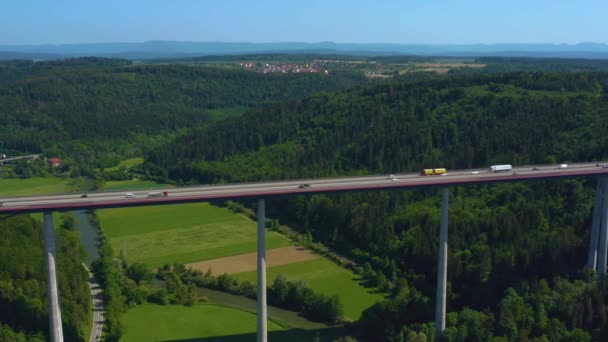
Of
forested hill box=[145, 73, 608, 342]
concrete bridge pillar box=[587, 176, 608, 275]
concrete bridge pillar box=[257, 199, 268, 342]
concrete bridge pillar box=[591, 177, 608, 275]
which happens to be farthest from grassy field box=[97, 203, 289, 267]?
concrete bridge pillar box=[591, 177, 608, 275]

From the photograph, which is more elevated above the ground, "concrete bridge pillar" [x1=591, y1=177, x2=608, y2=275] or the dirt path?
"concrete bridge pillar" [x1=591, y1=177, x2=608, y2=275]

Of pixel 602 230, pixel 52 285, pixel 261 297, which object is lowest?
pixel 261 297

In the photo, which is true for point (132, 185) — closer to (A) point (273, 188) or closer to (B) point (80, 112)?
(A) point (273, 188)

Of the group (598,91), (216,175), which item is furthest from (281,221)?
(598,91)

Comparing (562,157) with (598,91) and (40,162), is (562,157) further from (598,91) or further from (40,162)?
(40,162)

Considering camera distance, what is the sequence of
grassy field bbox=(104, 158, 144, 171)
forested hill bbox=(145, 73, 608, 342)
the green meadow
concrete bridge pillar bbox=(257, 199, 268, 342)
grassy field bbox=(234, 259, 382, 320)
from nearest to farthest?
concrete bridge pillar bbox=(257, 199, 268, 342)
forested hill bbox=(145, 73, 608, 342)
grassy field bbox=(234, 259, 382, 320)
the green meadow
grassy field bbox=(104, 158, 144, 171)

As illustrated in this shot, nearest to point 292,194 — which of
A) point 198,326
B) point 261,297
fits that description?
point 261,297

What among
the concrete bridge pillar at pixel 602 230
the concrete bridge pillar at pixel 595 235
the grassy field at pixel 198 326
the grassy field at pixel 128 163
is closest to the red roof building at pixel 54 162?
the grassy field at pixel 128 163

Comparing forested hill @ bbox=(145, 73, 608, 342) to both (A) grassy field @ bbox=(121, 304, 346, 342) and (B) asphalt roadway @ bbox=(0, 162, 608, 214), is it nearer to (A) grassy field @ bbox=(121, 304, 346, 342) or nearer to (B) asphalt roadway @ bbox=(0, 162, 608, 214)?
(B) asphalt roadway @ bbox=(0, 162, 608, 214)
